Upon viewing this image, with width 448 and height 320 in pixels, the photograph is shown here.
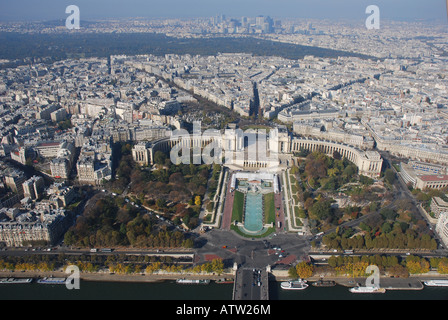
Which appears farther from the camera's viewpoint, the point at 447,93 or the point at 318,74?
the point at 318,74

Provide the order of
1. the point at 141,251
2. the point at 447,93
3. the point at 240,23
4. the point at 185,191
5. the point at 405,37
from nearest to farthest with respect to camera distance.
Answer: the point at 141,251
the point at 185,191
the point at 447,93
the point at 405,37
the point at 240,23

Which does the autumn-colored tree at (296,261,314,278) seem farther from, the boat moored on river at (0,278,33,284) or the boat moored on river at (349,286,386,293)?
the boat moored on river at (0,278,33,284)

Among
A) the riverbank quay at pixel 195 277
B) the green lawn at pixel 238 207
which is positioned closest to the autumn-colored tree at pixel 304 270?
the riverbank quay at pixel 195 277

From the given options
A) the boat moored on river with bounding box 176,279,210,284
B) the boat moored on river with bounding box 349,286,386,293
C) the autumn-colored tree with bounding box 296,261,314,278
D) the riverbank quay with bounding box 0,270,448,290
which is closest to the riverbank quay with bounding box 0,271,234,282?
the riverbank quay with bounding box 0,270,448,290

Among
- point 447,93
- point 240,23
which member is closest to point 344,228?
point 447,93

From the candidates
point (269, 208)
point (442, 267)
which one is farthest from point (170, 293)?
point (442, 267)

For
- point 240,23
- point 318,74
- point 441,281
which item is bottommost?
point 441,281

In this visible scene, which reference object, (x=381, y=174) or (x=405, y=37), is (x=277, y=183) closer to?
(x=381, y=174)

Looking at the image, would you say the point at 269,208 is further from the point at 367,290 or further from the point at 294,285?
the point at 367,290
